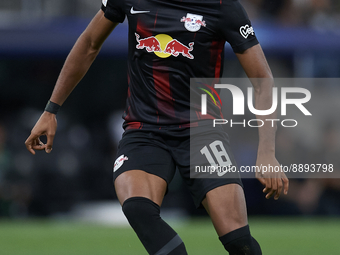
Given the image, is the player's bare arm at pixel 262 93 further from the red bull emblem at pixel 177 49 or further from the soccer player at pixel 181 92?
the red bull emblem at pixel 177 49

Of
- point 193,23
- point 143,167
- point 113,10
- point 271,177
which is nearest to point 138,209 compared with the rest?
point 143,167

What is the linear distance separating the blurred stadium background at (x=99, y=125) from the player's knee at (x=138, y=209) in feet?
21.0

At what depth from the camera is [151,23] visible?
376 centimetres

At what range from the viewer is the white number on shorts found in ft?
12.1

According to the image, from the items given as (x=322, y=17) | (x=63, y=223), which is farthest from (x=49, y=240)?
(x=322, y=17)

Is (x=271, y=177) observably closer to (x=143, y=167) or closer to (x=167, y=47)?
(x=143, y=167)

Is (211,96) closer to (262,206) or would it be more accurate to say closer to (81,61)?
(81,61)

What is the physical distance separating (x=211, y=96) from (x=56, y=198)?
26.1ft

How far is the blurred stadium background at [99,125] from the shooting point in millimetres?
11000

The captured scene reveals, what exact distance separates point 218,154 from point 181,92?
507mm

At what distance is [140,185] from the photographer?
3410mm

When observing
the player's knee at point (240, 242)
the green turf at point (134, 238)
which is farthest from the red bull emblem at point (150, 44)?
the green turf at point (134, 238)

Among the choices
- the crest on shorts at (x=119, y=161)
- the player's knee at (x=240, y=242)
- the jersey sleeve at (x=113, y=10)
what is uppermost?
the jersey sleeve at (x=113, y=10)

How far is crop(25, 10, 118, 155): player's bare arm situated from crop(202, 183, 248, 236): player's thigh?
4.32ft
